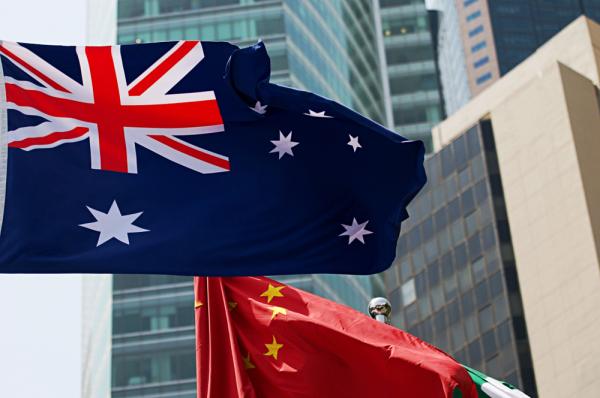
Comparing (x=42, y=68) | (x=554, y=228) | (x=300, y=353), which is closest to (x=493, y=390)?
(x=300, y=353)

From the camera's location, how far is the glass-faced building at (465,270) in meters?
78.4

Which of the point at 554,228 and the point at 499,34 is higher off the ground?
the point at 499,34

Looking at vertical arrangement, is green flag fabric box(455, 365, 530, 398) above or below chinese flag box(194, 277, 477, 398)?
below

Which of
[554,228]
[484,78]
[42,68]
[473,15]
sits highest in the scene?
[473,15]

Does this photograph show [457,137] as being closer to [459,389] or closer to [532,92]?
[532,92]

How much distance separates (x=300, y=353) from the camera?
41.4 feet

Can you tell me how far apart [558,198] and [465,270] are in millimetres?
8938

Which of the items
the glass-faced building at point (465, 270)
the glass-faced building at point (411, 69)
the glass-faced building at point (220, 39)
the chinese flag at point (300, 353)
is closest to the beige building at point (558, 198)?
the glass-faced building at point (465, 270)

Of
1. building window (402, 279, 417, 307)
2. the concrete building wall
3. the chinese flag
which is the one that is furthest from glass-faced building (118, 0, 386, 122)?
the chinese flag

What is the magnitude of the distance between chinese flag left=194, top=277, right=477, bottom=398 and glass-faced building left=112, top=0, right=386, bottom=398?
93.5 metres

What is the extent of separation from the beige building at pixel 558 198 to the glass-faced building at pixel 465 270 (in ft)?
3.88

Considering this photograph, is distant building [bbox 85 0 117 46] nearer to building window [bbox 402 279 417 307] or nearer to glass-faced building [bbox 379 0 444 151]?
glass-faced building [bbox 379 0 444 151]

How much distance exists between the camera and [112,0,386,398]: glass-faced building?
4345 inches

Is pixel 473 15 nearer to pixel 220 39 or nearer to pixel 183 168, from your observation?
pixel 220 39
